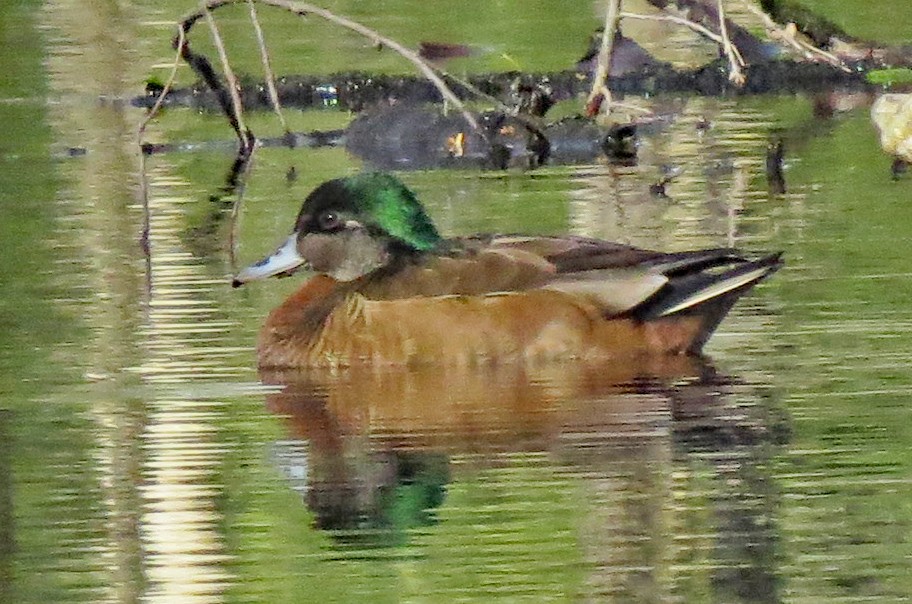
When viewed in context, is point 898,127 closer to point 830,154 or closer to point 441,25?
point 830,154

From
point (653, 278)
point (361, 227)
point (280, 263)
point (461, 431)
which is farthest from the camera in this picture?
point (280, 263)

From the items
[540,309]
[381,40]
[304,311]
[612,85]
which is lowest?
[612,85]

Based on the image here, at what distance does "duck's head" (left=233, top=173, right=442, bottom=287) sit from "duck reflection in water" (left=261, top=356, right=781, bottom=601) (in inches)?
25.6

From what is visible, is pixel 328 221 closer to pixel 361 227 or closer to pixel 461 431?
pixel 361 227

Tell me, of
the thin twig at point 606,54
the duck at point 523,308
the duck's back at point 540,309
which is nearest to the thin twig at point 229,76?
the thin twig at point 606,54

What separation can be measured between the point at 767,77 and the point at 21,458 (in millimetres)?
10730

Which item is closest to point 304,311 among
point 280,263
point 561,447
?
point 280,263

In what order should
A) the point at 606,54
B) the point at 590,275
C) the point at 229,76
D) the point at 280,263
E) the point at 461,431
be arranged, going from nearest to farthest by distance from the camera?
1. the point at 461,431
2. the point at 590,275
3. the point at 280,263
4. the point at 229,76
5. the point at 606,54

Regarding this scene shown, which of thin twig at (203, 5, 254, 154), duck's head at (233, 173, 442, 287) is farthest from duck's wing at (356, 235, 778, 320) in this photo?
thin twig at (203, 5, 254, 154)

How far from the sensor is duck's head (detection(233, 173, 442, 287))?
363 inches

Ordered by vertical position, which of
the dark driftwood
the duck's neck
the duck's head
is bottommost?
the dark driftwood

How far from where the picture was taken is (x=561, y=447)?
738 centimetres

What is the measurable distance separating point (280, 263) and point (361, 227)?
432 mm

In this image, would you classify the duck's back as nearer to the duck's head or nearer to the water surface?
the water surface
